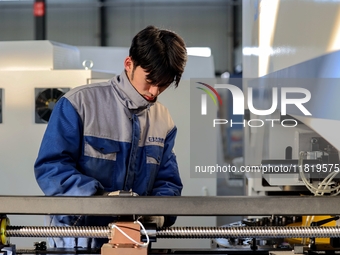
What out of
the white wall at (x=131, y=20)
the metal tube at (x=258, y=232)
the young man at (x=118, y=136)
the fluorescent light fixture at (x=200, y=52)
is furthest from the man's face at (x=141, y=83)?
the white wall at (x=131, y=20)

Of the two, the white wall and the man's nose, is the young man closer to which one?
the man's nose

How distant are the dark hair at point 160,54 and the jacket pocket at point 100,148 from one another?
8.5 inches

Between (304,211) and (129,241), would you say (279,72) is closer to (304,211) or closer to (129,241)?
(304,211)

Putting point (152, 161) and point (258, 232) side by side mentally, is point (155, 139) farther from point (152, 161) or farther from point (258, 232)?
point (258, 232)

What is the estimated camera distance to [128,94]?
4.73 feet

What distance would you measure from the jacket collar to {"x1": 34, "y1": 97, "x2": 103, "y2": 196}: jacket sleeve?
126 mm

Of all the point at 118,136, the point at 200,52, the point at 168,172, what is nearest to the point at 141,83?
the point at 118,136

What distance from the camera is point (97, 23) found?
29.5ft

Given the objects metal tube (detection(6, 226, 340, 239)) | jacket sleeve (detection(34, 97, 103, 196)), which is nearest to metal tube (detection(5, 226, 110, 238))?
metal tube (detection(6, 226, 340, 239))

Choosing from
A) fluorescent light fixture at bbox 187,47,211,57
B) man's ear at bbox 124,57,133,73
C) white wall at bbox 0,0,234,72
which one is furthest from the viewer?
white wall at bbox 0,0,234,72

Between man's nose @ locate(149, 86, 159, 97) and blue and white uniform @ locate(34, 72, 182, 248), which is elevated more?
man's nose @ locate(149, 86, 159, 97)

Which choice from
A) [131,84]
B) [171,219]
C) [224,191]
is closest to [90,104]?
[131,84]

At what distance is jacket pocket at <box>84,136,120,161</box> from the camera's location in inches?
56.2

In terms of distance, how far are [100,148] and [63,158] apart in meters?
0.11
